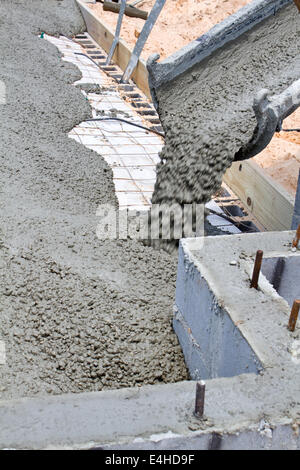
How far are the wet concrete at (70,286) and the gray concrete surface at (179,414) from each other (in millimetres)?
837

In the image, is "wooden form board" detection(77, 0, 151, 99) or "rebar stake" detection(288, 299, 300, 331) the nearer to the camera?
"rebar stake" detection(288, 299, 300, 331)

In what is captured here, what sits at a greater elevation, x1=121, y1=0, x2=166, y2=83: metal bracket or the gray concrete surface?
x1=121, y1=0, x2=166, y2=83: metal bracket

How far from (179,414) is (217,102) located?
129 inches

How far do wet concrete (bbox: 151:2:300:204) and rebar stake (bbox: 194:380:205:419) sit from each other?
92.6 inches

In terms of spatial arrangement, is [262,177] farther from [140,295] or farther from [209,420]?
[209,420]

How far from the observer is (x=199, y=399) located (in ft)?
7.16

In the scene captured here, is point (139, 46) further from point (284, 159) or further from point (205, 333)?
point (205, 333)

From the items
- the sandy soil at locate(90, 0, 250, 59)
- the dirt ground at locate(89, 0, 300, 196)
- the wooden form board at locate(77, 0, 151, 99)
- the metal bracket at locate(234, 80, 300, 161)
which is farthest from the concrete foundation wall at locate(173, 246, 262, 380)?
the sandy soil at locate(90, 0, 250, 59)

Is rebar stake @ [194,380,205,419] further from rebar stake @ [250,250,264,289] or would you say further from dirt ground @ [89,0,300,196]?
dirt ground @ [89,0,300,196]

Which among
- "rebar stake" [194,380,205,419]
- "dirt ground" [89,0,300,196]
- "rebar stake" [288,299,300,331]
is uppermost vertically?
"dirt ground" [89,0,300,196]

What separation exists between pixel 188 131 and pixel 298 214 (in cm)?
128

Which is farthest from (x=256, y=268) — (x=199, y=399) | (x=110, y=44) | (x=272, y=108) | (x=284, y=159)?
(x=110, y=44)

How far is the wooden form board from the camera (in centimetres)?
898
